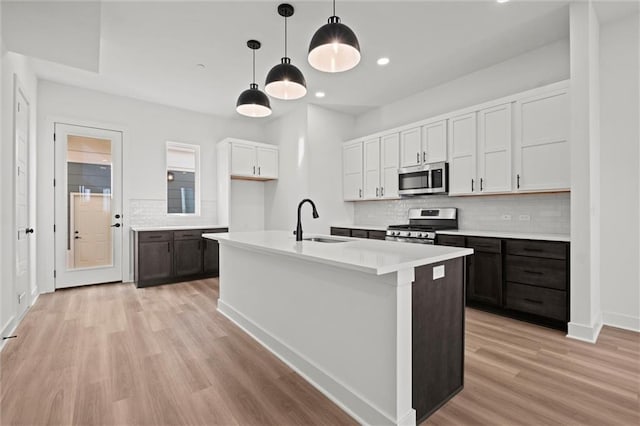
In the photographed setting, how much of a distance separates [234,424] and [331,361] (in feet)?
2.13

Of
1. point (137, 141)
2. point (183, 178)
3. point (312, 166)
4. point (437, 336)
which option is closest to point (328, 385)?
point (437, 336)

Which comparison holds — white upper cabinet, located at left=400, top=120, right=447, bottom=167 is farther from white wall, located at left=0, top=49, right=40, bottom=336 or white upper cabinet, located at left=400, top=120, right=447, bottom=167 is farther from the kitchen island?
white wall, located at left=0, top=49, right=40, bottom=336

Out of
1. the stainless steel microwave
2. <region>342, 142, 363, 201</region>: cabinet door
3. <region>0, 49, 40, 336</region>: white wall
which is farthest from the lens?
<region>342, 142, 363, 201</region>: cabinet door

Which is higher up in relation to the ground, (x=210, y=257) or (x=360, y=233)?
(x=360, y=233)

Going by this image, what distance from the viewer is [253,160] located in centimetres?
586

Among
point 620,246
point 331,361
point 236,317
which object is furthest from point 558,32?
point 236,317

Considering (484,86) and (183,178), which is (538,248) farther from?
(183,178)

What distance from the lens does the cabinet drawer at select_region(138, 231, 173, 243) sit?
4.75 metres

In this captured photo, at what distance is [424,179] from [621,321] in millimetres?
2583

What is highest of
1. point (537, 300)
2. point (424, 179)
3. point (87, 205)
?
point (424, 179)

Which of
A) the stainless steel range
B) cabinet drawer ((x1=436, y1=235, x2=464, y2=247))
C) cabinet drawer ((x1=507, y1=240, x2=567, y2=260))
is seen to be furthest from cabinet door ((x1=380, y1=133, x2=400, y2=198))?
cabinet drawer ((x1=507, y1=240, x2=567, y2=260))

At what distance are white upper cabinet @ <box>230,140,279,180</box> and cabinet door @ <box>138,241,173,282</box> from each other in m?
1.73

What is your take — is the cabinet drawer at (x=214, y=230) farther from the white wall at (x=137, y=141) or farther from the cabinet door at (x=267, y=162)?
the cabinet door at (x=267, y=162)

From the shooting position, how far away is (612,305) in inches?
124
